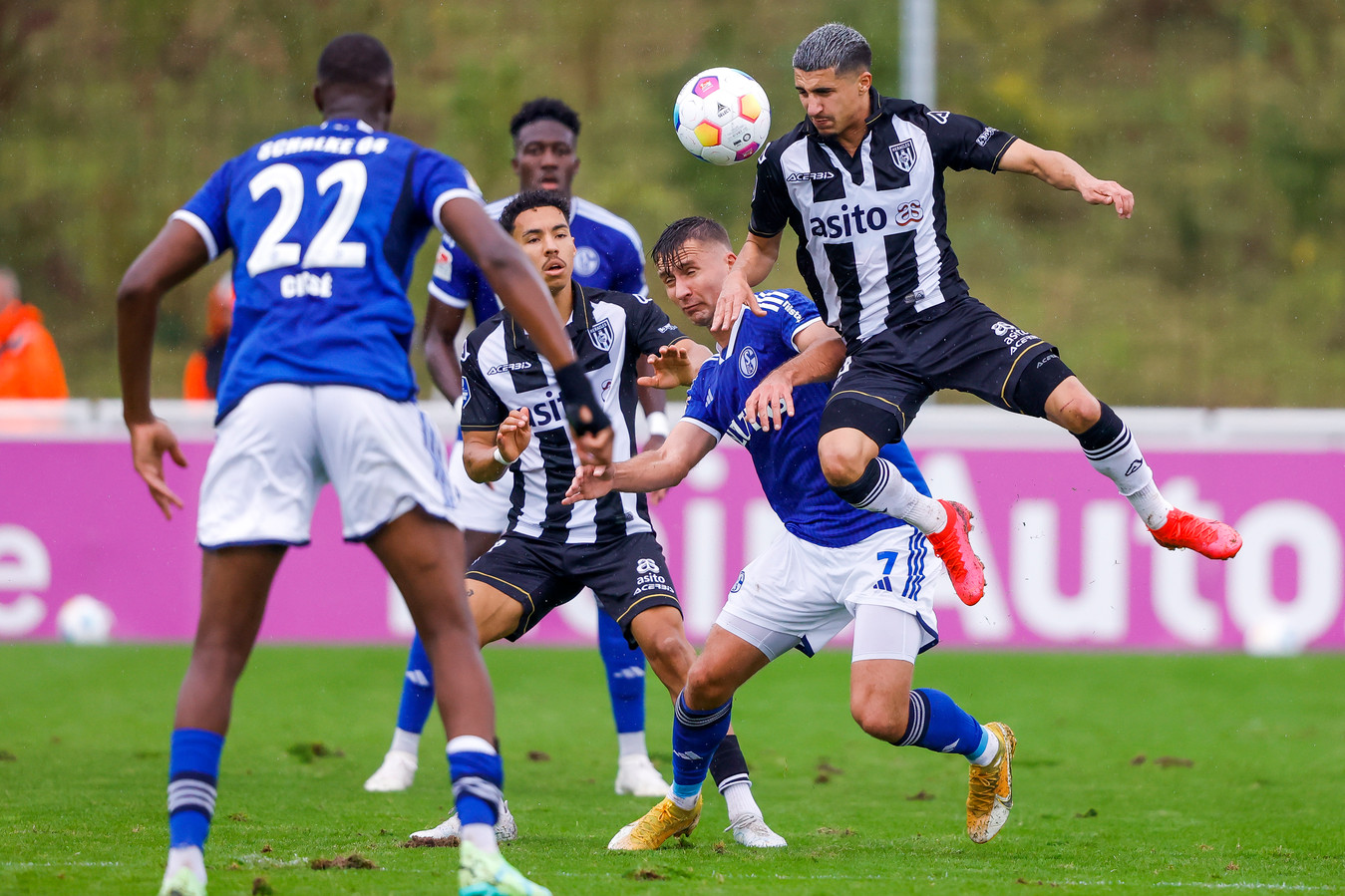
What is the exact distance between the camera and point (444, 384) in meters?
6.66

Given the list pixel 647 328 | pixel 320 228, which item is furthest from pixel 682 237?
pixel 320 228

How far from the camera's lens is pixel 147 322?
3.87 meters

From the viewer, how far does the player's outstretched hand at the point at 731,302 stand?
16.4ft

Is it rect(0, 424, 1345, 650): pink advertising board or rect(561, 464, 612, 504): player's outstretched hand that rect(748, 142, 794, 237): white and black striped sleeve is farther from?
rect(0, 424, 1345, 650): pink advertising board

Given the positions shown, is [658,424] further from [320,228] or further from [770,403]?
[320,228]

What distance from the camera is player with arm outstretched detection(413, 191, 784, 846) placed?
538cm

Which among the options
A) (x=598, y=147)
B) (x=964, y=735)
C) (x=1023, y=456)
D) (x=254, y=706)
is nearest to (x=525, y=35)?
(x=598, y=147)

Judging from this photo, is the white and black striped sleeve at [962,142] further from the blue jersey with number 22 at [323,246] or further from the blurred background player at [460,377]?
the blue jersey with number 22 at [323,246]

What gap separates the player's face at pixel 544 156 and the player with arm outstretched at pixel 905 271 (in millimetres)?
1722

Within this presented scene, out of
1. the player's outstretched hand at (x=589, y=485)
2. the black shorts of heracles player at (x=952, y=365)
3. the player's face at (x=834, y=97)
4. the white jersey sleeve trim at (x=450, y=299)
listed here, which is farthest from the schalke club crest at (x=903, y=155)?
the white jersey sleeve trim at (x=450, y=299)

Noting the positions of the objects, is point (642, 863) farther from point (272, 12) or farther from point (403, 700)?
point (272, 12)

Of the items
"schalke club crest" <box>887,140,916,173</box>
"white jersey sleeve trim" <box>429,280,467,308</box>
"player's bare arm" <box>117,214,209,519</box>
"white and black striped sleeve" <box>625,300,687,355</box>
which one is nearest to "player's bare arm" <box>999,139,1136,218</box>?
"schalke club crest" <box>887,140,916,173</box>

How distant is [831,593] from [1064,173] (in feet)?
5.19

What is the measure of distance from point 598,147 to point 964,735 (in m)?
15.2
